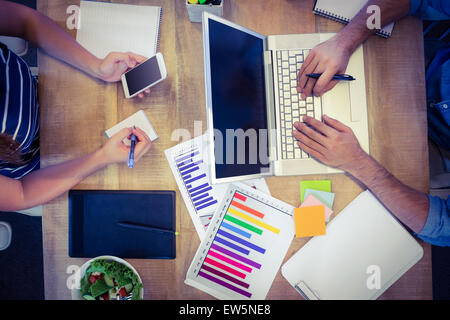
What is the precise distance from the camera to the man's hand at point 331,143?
0.81 metres

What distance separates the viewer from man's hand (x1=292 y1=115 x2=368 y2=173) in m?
0.81

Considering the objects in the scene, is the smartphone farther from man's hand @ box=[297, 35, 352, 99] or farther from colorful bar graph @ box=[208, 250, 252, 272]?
colorful bar graph @ box=[208, 250, 252, 272]

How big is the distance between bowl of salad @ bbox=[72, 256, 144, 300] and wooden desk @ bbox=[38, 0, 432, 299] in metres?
0.07

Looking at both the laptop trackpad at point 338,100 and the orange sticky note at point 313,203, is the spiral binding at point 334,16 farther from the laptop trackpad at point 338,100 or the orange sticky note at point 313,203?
the orange sticky note at point 313,203

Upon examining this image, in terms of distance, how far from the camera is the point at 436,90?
0.94 m

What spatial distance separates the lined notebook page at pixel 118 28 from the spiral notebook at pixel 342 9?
1.73 feet

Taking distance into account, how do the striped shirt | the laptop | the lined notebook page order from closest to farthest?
the laptop → the striped shirt → the lined notebook page

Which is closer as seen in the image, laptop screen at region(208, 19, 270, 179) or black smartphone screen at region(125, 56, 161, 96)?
laptop screen at region(208, 19, 270, 179)

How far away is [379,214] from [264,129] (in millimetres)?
460

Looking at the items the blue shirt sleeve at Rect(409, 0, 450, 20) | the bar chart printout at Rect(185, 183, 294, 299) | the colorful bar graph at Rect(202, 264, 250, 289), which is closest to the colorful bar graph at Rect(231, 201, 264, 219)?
the bar chart printout at Rect(185, 183, 294, 299)

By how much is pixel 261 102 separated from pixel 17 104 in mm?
718

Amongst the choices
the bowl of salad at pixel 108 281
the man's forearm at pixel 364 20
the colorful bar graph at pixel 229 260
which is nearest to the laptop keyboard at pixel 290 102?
the man's forearm at pixel 364 20

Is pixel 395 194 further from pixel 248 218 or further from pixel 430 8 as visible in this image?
pixel 430 8

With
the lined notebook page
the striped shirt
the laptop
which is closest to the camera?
the laptop
